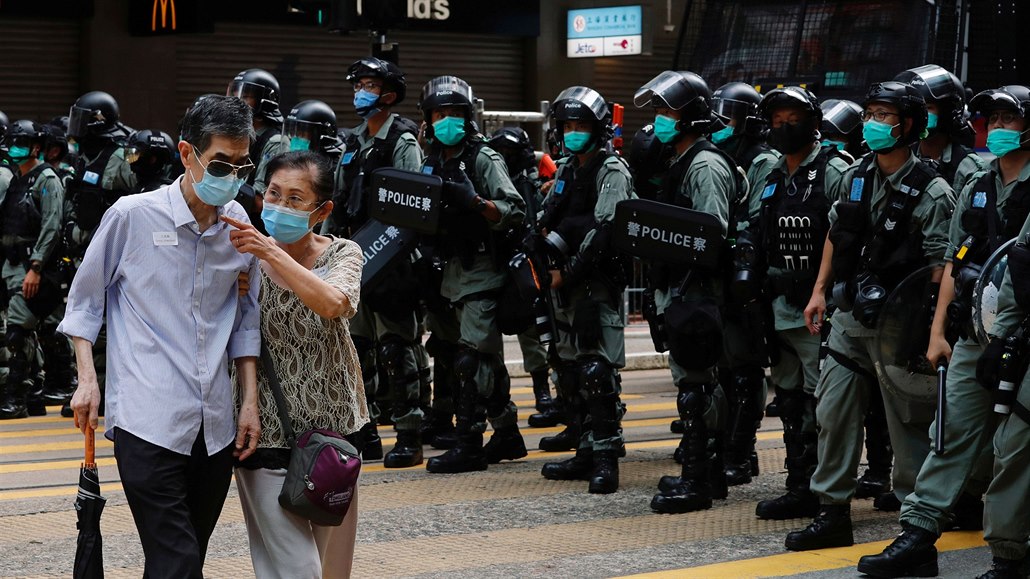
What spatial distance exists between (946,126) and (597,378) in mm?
2186

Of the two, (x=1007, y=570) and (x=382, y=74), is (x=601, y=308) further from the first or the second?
(x=1007, y=570)

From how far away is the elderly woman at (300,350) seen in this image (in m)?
4.50

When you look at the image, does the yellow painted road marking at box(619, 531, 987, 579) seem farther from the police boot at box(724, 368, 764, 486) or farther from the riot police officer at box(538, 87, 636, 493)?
the riot police officer at box(538, 87, 636, 493)

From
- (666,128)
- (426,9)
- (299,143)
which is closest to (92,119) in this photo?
(299,143)

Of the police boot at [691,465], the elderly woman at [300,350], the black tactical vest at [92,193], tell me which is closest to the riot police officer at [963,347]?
the police boot at [691,465]

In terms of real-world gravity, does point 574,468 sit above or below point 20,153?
below

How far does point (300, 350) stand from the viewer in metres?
4.63

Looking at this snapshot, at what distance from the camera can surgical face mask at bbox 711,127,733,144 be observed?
9199mm

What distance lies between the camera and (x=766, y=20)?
13.5 metres

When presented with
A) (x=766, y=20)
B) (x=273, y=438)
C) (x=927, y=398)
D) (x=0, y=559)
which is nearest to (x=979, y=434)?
(x=927, y=398)

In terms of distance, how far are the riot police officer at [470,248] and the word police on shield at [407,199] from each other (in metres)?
0.20

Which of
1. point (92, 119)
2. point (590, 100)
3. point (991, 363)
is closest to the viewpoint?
point (991, 363)

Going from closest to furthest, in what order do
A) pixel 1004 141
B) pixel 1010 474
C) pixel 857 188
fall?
pixel 1010 474 → pixel 1004 141 → pixel 857 188

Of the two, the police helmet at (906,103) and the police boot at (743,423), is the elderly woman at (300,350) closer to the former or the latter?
the police helmet at (906,103)
